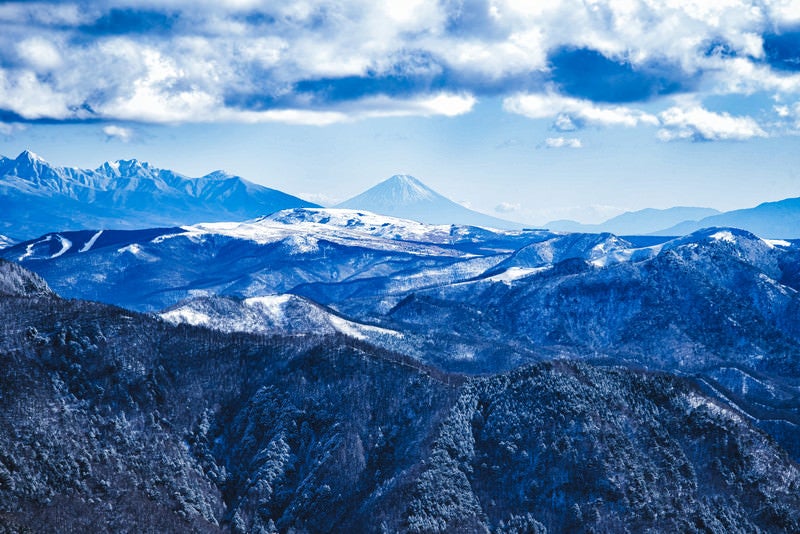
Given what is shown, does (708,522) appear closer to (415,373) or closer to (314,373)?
(415,373)

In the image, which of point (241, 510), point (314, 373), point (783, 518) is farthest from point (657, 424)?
point (241, 510)

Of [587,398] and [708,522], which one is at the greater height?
[587,398]

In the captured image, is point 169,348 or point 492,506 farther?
point 169,348

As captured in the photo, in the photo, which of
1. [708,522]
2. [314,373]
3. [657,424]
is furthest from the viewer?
[314,373]

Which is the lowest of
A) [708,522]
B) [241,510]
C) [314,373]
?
[241,510]

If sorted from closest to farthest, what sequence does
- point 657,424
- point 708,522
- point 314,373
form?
point 708,522 < point 657,424 < point 314,373

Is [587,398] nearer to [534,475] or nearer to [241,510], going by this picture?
[534,475]
